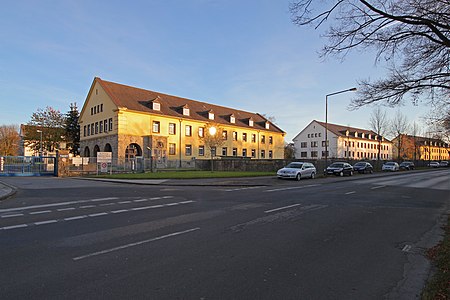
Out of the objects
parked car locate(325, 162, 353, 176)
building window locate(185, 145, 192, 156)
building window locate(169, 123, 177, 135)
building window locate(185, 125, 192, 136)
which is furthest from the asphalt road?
building window locate(185, 125, 192, 136)

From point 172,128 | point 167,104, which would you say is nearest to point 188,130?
point 172,128

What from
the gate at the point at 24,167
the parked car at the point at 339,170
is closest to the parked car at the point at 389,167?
the parked car at the point at 339,170

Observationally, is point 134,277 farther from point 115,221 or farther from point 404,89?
point 404,89

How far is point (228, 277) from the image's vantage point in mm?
4559

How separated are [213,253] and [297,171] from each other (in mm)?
21409

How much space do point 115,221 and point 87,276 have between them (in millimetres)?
4207

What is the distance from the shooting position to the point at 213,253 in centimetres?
571

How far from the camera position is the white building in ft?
281

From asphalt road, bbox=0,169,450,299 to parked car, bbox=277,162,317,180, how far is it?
1492 centimetres

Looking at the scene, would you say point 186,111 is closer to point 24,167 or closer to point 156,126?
point 156,126

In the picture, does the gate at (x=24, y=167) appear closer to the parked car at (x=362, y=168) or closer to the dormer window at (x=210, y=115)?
the dormer window at (x=210, y=115)

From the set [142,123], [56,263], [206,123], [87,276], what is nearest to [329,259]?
[87,276]

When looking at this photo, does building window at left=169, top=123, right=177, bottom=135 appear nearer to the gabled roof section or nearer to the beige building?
the beige building

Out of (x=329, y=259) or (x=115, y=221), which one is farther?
(x=115, y=221)
